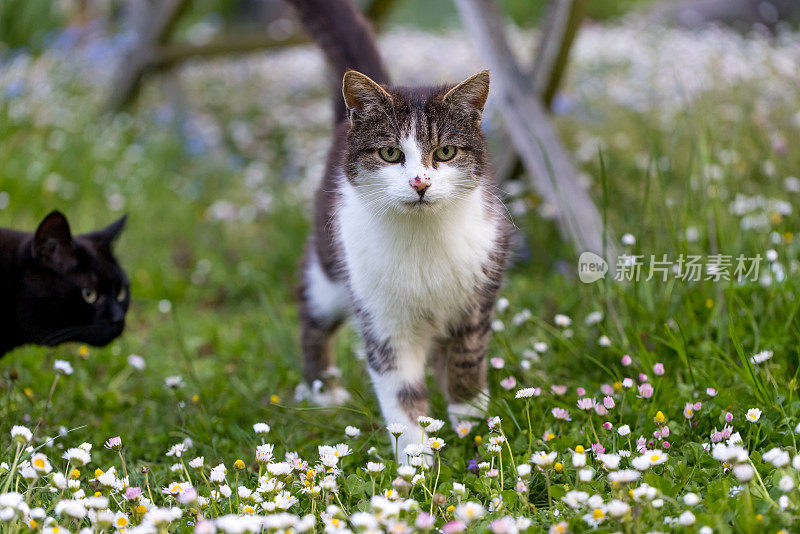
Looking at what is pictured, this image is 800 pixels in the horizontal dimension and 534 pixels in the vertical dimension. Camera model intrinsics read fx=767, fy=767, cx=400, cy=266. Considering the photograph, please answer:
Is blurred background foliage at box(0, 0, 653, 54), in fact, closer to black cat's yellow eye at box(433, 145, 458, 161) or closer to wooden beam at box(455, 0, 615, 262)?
wooden beam at box(455, 0, 615, 262)

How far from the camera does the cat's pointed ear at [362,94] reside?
241 centimetres

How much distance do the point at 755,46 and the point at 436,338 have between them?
5007mm

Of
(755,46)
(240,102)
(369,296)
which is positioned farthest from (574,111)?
(369,296)

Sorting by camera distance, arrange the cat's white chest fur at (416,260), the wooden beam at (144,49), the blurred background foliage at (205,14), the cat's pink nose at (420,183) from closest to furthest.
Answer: the cat's pink nose at (420,183) < the cat's white chest fur at (416,260) < the wooden beam at (144,49) < the blurred background foliage at (205,14)

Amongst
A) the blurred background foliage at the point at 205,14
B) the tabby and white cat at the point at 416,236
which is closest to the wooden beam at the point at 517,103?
the tabby and white cat at the point at 416,236

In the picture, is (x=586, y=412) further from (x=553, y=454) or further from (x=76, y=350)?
(x=76, y=350)

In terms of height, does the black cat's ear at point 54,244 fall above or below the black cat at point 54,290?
above

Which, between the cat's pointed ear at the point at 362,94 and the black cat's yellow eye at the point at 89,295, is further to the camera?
the black cat's yellow eye at the point at 89,295

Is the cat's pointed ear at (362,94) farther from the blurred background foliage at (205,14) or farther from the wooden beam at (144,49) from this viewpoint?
the blurred background foliage at (205,14)

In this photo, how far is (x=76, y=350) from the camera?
3.72 metres

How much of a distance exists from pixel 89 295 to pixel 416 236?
133 cm

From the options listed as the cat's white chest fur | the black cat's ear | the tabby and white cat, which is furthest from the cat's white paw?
the black cat's ear

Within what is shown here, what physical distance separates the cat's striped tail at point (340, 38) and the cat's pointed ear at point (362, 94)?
0.73 meters

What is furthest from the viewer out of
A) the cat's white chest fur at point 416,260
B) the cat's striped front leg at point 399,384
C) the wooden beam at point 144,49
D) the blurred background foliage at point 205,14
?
the blurred background foliage at point 205,14
